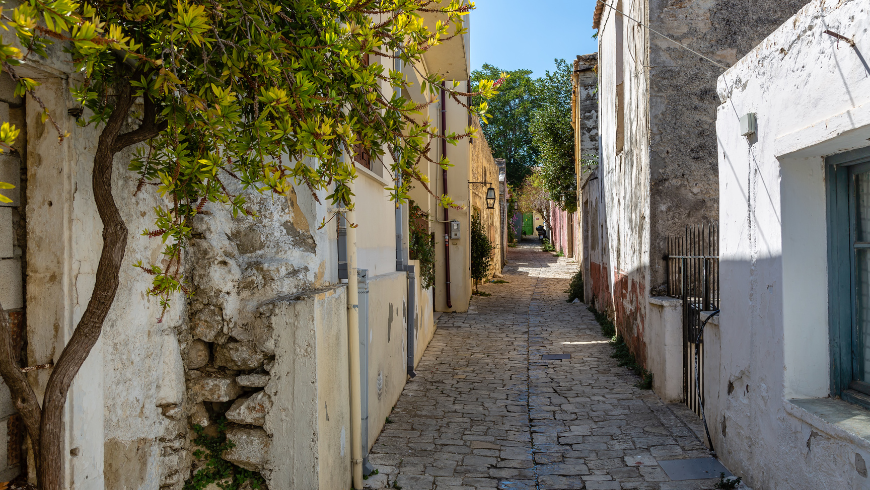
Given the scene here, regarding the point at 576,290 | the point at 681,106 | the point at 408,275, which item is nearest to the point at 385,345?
the point at 408,275

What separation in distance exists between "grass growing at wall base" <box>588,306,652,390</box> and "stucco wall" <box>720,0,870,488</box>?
7.61ft

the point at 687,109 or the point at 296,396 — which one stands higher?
the point at 687,109

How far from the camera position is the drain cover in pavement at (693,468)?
14.5 feet

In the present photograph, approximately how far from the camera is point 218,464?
355 cm

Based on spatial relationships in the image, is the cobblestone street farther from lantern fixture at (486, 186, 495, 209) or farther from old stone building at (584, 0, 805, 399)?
lantern fixture at (486, 186, 495, 209)

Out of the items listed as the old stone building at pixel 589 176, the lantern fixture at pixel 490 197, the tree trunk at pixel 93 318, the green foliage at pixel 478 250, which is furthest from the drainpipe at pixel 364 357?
the lantern fixture at pixel 490 197

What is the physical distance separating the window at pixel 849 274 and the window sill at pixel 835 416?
87 millimetres

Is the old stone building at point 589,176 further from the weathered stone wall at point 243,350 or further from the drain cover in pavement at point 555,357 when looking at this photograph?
the weathered stone wall at point 243,350

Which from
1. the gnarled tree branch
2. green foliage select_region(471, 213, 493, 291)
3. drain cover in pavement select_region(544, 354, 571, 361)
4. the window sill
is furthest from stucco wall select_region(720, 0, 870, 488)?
green foliage select_region(471, 213, 493, 291)

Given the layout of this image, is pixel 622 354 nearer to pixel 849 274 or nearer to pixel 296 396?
pixel 849 274

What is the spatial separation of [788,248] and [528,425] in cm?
301

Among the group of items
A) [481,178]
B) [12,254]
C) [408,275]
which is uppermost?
[481,178]

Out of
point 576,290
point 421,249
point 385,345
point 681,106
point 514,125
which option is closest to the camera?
point 385,345

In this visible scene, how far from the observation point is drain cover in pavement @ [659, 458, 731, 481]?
4.42 m
